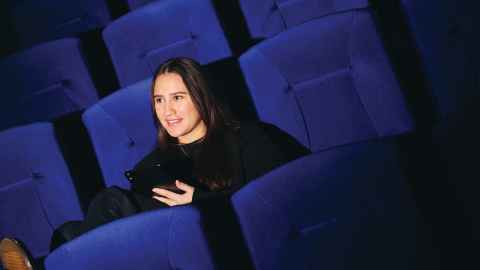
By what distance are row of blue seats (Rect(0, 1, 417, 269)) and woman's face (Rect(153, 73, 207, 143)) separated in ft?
0.09

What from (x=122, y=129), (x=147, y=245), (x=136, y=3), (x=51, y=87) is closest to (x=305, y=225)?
(x=147, y=245)

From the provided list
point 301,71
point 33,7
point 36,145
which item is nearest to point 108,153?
point 36,145

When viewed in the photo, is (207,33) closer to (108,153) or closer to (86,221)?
(108,153)

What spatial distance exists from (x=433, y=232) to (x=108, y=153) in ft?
1.54

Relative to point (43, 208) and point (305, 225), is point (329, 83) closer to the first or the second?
point (305, 225)

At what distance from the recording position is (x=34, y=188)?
747 mm

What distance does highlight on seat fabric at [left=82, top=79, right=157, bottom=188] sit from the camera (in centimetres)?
72

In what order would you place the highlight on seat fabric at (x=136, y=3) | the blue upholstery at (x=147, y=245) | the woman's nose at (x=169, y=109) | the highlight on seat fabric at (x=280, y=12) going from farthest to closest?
the highlight on seat fabric at (x=136, y=3)
the highlight on seat fabric at (x=280, y=12)
the woman's nose at (x=169, y=109)
the blue upholstery at (x=147, y=245)

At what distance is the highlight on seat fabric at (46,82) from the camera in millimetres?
875

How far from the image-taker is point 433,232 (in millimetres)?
443

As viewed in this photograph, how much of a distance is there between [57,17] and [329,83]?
0.69m

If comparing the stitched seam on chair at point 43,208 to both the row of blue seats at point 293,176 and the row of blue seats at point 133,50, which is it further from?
the row of blue seats at point 133,50

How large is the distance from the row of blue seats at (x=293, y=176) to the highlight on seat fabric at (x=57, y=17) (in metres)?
0.38

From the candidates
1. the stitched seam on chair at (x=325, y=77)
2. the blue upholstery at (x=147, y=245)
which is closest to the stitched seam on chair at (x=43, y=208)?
the blue upholstery at (x=147, y=245)
